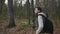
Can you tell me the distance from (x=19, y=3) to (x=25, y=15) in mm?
2121

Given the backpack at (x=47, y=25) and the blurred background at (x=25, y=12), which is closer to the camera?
the backpack at (x=47, y=25)

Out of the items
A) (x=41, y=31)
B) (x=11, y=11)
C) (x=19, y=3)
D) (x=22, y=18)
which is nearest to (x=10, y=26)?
(x=11, y=11)

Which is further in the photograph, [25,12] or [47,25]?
[25,12]

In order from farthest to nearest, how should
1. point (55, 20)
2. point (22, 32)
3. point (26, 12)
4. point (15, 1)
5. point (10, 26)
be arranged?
point (15, 1), point (26, 12), point (55, 20), point (10, 26), point (22, 32)

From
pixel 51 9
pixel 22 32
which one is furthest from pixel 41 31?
pixel 51 9

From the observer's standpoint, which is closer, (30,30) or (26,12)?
(30,30)

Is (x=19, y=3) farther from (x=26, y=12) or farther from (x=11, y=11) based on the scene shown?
(x=11, y=11)

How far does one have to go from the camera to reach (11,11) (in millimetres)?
18578

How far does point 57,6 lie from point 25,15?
3800 millimetres

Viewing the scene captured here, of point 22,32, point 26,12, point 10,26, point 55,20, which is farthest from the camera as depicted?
point 26,12

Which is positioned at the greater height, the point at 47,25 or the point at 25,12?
the point at 47,25

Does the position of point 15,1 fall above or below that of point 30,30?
above

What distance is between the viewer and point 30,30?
1667 centimetres

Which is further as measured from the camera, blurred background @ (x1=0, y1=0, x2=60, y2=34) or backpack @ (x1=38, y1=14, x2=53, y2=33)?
blurred background @ (x1=0, y1=0, x2=60, y2=34)
